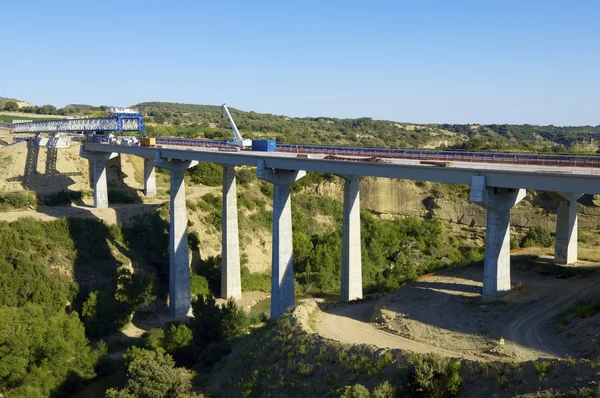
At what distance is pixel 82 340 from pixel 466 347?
2243 centimetres

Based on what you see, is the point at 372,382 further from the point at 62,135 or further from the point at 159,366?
the point at 62,135

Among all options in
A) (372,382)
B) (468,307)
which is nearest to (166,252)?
(468,307)

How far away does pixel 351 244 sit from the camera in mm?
34500

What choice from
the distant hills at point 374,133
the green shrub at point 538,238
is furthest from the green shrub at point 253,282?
the distant hills at point 374,133

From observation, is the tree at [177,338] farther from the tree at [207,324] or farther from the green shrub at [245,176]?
the green shrub at [245,176]

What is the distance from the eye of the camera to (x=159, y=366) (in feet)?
84.0

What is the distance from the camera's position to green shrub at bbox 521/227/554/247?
48281mm

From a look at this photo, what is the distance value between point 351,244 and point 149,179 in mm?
31826

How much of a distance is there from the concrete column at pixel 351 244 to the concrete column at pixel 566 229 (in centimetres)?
1195

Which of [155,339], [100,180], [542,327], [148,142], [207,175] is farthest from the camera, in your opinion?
[207,175]

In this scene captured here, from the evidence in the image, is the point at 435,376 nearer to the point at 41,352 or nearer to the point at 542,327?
the point at 542,327

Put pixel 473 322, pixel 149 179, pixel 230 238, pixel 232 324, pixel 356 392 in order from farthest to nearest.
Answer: pixel 149 179 < pixel 230 238 < pixel 232 324 < pixel 473 322 < pixel 356 392

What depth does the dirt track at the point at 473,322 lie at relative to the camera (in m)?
21.1

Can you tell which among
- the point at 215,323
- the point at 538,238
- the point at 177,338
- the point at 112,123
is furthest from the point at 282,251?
the point at 112,123
